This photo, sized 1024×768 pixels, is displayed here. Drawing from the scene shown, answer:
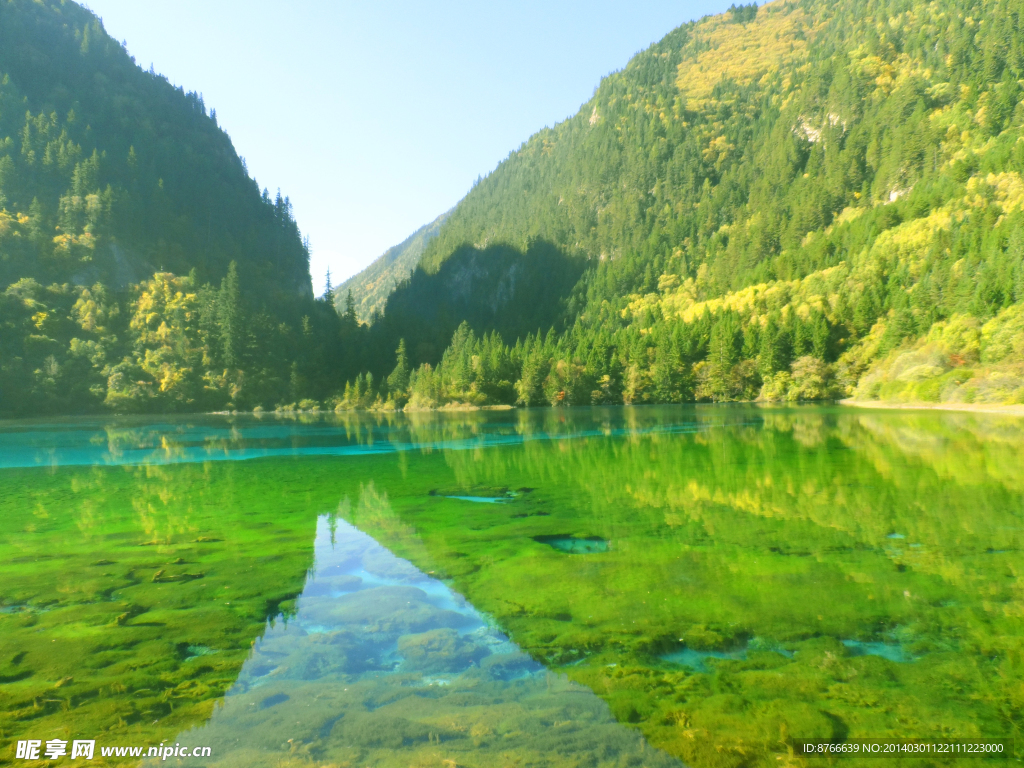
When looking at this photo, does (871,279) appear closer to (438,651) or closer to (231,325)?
(438,651)

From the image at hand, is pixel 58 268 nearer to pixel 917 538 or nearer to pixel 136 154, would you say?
pixel 136 154

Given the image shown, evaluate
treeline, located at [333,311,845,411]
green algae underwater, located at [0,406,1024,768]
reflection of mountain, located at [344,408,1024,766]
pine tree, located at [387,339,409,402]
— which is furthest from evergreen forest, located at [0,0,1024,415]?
green algae underwater, located at [0,406,1024,768]

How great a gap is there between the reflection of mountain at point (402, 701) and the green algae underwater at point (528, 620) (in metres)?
0.04

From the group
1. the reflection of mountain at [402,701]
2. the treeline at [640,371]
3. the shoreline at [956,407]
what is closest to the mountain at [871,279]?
the treeline at [640,371]

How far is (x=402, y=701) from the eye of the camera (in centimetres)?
810

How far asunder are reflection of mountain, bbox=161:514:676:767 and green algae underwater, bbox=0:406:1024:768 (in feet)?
0.13

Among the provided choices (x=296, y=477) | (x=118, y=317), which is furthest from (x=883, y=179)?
(x=118, y=317)

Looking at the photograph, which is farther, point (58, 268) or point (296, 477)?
point (58, 268)

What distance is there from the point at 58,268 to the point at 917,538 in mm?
178488

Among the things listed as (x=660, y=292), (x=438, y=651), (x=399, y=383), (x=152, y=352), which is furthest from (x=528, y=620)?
(x=660, y=292)

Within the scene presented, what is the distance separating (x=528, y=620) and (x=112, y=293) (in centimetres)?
16996

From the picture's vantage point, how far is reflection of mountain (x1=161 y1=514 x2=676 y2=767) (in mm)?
6887

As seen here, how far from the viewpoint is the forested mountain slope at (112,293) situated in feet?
427

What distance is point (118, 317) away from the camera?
14325 cm
